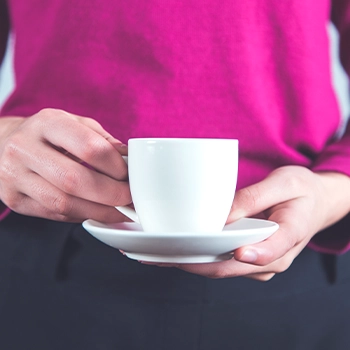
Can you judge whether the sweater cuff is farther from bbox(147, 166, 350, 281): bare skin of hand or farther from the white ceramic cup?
the white ceramic cup

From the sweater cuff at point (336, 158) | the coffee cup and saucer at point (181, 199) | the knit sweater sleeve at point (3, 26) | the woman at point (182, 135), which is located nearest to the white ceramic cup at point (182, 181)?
the coffee cup and saucer at point (181, 199)

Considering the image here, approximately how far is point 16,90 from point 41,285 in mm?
340

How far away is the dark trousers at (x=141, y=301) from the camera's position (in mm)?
881

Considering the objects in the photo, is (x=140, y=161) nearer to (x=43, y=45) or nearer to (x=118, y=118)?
(x=118, y=118)

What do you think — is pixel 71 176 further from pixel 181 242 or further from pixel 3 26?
pixel 3 26

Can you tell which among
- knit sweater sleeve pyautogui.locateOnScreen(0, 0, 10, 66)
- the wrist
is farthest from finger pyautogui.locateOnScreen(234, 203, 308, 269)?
knit sweater sleeve pyautogui.locateOnScreen(0, 0, 10, 66)

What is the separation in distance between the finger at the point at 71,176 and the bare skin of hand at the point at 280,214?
119 millimetres

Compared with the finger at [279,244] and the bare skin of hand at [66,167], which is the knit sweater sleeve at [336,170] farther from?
the bare skin of hand at [66,167]

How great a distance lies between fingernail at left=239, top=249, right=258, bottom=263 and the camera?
628 millimetres

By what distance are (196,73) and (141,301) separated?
0.37 metres

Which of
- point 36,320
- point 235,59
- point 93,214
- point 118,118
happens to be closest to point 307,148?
point 235,59

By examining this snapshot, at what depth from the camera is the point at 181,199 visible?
0.69 metres

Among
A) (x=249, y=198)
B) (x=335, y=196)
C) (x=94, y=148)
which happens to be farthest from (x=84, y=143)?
(x=335, y=196)

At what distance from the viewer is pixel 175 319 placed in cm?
88
